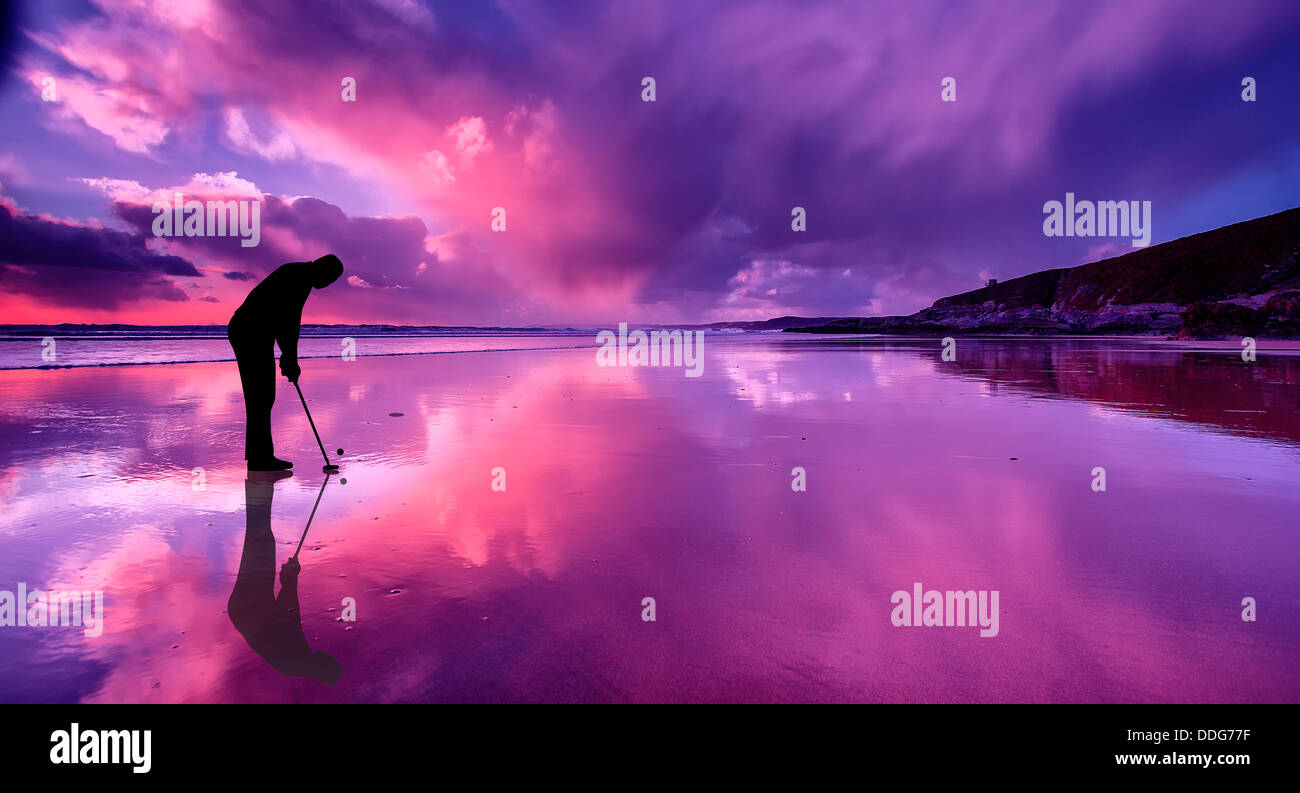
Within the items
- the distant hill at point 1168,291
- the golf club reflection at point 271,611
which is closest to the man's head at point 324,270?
the golf club reflection at point 271,611

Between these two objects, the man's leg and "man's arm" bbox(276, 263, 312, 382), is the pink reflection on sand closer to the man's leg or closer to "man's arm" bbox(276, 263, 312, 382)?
the man's leg

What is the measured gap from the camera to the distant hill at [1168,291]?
5947 cm

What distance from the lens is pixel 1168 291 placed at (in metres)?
88.8

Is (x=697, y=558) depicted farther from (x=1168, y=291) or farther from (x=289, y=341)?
(x=1168, y=291)

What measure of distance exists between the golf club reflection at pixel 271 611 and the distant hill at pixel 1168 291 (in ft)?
218

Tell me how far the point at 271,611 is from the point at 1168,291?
395 ft

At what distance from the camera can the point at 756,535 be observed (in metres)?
4.80

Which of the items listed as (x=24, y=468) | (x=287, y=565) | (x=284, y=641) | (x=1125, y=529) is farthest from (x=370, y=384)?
(x=1125, y=529)

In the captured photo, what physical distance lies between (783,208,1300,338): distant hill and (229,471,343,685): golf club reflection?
218ft

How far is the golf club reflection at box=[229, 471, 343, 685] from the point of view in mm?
2932

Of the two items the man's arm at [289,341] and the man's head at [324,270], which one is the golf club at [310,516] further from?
the man's head at [324,270]
